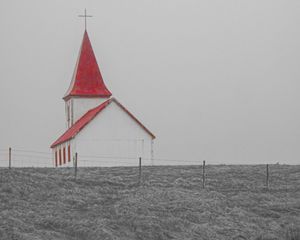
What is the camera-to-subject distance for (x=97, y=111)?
2247 inches

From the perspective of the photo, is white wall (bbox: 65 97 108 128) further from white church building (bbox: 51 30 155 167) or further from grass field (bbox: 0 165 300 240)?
grass field (bbox: 0 165 300 240)

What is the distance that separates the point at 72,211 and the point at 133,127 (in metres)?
27.3

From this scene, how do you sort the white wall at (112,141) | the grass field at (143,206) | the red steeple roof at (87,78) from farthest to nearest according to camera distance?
the red steeple roof at (87,78) < the white wall at (112,141) < the grass field at (143,206)

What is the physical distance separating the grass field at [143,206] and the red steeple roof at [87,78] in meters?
22.1

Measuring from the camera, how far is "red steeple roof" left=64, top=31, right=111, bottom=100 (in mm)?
63875

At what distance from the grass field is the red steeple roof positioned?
72.4ft

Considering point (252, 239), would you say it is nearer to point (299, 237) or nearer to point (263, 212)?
point (299, 237)

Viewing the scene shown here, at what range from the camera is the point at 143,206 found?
1238 inches

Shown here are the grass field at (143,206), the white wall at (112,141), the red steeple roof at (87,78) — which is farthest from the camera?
the red steeple roof at (87,78)

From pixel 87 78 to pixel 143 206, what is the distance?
1340 inches

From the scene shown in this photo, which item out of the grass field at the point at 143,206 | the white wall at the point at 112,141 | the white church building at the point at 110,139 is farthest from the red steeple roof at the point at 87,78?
the grass field at the point at 143,206

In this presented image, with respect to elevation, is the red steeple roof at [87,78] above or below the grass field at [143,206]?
above

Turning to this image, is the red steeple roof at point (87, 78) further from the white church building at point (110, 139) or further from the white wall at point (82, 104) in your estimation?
the white church building at point (110, 139)

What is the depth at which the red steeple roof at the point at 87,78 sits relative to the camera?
6388 centimetres
